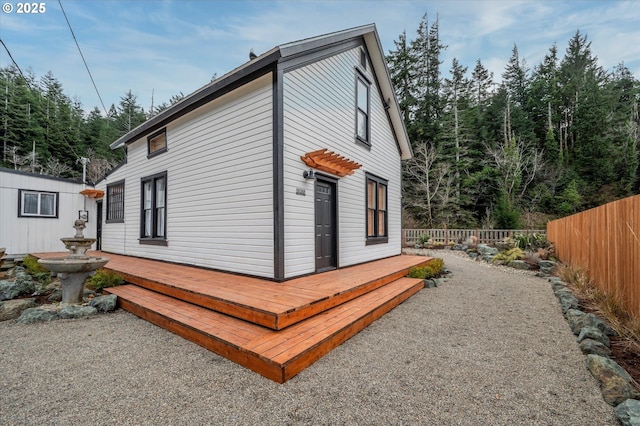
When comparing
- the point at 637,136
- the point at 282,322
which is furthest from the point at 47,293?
the point at 637,136

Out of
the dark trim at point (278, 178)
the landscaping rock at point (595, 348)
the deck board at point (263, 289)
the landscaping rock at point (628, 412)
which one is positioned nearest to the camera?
the landscaping rock at point (628, 412)

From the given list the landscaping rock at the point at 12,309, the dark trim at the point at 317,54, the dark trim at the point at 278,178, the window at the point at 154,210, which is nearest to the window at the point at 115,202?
the window at the point at 154,210

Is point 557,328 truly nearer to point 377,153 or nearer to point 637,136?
point 377,153

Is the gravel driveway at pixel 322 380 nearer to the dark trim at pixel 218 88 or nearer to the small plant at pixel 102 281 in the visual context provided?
the small plant at pixel 102 281

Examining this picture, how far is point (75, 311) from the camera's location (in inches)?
167

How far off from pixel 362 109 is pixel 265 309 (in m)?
6.20

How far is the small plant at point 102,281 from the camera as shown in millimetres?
5309

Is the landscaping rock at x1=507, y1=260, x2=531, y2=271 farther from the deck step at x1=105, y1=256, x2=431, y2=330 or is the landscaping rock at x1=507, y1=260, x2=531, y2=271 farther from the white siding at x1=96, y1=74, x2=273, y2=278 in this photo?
the white siding at x1=96, y1=74, x2=273, y2=278

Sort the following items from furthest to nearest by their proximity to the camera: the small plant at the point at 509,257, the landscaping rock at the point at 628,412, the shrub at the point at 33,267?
1. the small plant at the point at 509,257
2. the shrub at the point at 33,267
3. the landscaping rock at the point at 628,412

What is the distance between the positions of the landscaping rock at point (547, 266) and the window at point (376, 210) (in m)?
4.50

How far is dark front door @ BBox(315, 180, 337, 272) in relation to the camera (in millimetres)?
5770

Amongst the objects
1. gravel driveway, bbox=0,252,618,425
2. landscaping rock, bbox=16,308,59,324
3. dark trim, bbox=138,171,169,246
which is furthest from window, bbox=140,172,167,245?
gravel driveway, bbox=0,252,618,425

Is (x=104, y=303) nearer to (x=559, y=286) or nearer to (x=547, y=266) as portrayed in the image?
(x=559, y=286)

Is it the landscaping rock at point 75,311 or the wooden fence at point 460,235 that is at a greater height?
the wooden fence at point 460,235
